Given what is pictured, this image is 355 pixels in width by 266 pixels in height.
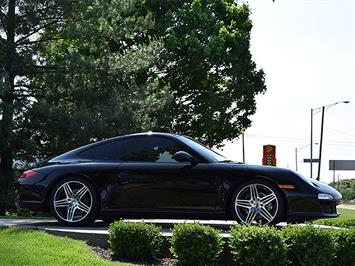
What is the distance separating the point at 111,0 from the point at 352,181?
100.0m

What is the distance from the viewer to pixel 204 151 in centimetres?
848

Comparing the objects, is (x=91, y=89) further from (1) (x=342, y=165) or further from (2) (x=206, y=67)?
(1) (x=342, y=165)

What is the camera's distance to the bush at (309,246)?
6879 mm

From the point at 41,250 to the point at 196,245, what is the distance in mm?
1784

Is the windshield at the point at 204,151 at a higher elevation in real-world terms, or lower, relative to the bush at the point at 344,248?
higher

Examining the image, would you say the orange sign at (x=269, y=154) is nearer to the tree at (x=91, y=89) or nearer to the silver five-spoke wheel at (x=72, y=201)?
the tree at (x=91, y=89)

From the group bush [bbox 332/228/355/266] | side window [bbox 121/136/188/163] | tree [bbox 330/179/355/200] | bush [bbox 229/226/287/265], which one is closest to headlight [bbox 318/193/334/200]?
bush [bbox 332/228/355/266]

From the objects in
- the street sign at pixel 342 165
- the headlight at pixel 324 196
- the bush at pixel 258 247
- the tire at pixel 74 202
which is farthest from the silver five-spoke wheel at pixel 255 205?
the street sign at pixel 342 165

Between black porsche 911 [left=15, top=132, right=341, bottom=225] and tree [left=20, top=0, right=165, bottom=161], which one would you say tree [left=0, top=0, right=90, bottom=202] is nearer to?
tree [left=20, top=0, right=165, bottom=161]

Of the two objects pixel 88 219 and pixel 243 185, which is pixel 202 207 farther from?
pixel 88 219

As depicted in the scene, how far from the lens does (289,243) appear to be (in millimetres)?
7047

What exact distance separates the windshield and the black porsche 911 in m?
0.03

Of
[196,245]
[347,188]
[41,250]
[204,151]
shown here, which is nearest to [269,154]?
[204,151]

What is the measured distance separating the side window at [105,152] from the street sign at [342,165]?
241 feet
